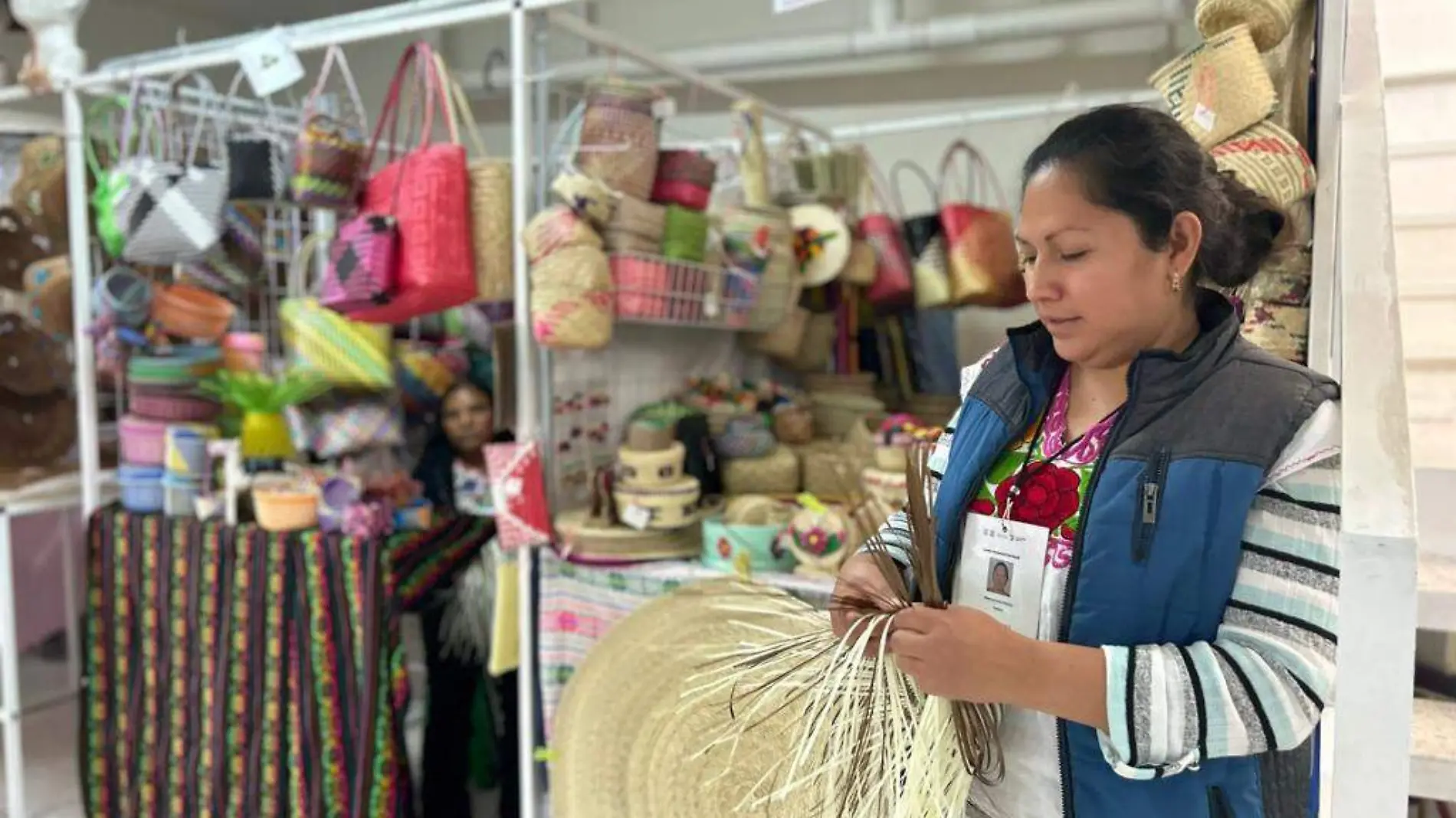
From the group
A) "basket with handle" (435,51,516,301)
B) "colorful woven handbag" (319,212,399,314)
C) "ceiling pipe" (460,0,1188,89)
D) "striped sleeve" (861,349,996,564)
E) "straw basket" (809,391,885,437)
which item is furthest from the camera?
"ceiling pipe" (460,0,1188,89)

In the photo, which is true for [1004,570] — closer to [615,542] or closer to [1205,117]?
[1205,117]

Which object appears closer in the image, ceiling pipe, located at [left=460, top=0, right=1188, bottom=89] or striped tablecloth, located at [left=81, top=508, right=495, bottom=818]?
striped tablecloth, located at [left=81, top=508, right=495, bottom=818]

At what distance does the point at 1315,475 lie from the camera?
2.67 feet

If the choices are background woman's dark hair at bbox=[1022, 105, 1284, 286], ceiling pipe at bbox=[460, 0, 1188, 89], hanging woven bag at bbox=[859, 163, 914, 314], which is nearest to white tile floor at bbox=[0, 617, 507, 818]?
hanging woven bag at bbox=[859, 163, 914, 314]

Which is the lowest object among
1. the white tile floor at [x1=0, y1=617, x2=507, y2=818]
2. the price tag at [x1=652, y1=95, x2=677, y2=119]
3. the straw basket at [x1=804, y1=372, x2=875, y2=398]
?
the white tile floor at [x1=0, y1=617, x2=507, y2=818]

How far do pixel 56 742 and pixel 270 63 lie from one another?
231cm

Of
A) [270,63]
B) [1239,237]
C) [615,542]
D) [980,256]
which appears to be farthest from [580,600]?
[1239,237]

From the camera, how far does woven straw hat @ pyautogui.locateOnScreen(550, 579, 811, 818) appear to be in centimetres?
149

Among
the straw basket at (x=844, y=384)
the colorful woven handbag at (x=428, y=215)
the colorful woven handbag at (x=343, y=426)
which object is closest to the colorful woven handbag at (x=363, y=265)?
the colorful woven handbag at (x=428, y=215)

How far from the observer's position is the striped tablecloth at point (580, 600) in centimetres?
201

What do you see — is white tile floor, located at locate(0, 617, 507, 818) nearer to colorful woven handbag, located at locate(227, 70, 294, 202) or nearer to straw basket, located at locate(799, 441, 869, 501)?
straw basket, located at locate(799, 441, 869, 501)

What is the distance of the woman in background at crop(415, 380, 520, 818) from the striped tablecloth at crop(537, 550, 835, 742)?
0.30 metres

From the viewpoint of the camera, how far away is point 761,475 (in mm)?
2379

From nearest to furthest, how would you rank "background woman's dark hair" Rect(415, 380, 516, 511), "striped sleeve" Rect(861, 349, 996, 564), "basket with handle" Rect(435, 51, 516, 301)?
1. "striped sleeve" Rect(861, 349, 996, 564)
2. "basket with handle" Rect(435, 51, 516, 301)
3. "background woman's dark hair" Rect(415, 380, 516, 511)
